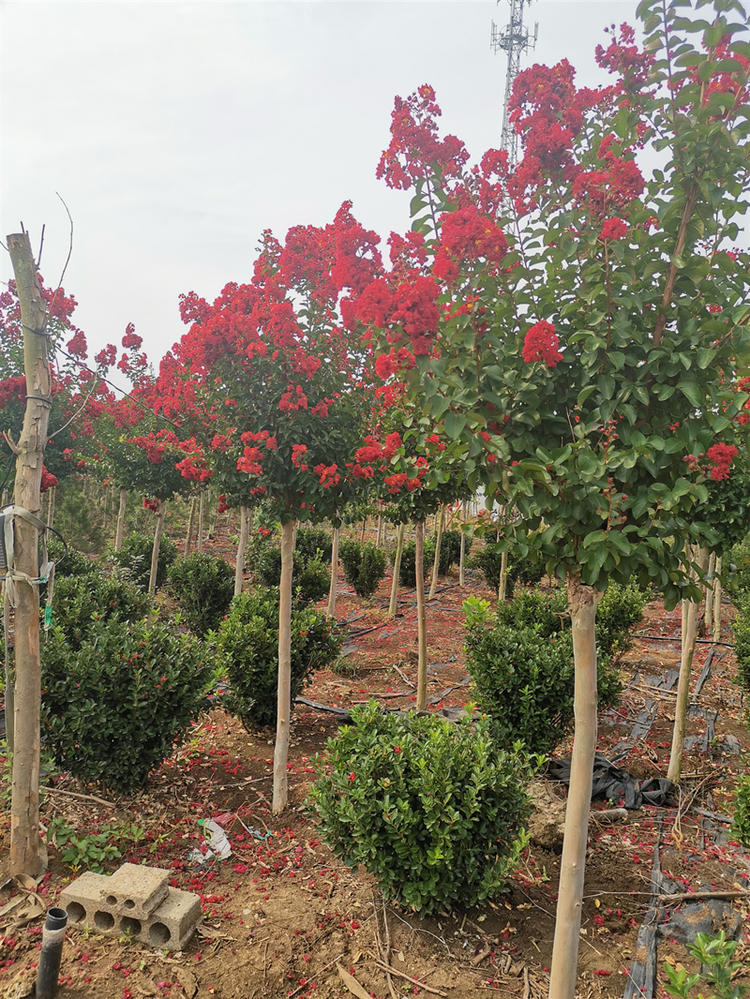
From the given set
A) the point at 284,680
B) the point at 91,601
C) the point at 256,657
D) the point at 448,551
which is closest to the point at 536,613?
the point at 256,657

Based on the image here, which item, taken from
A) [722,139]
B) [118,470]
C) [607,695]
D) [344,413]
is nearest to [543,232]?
[722,139]

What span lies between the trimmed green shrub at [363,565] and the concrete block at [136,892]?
1009cm

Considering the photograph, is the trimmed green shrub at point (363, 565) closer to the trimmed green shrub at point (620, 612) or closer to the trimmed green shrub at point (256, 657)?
the trimmed green shrub at point (620, 612)

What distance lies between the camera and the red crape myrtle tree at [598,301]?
76.3 inches

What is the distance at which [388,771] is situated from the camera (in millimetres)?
3395

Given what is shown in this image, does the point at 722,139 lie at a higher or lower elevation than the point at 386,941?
higher

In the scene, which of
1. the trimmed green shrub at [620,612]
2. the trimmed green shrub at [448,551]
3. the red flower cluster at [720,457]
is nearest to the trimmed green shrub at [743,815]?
the red flower cluster at [720,457]

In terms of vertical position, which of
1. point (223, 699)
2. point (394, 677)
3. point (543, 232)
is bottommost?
point (394, 677)

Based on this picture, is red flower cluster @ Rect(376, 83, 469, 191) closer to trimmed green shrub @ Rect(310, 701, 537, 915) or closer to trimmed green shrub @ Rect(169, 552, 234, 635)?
trimmed green shrub @ Rect(310, 701, 537, 915)

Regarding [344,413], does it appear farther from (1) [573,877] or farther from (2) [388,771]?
(1) [573,877]

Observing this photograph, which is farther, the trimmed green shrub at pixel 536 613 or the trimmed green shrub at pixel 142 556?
the trimmed green shrub at pixel 142 556

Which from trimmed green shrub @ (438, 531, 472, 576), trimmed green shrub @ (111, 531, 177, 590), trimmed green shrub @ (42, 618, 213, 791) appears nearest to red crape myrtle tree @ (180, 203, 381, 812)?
trimmed green shrub @ (42, 618, 213, 791)

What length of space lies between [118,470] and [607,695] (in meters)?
7.97

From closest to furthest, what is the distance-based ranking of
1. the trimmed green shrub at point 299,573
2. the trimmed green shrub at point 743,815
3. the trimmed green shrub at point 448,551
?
the trimmed green shrub at point 743,815
the trimmed green shrub at point 299,573
the trimmed green shrub at point 448,551
